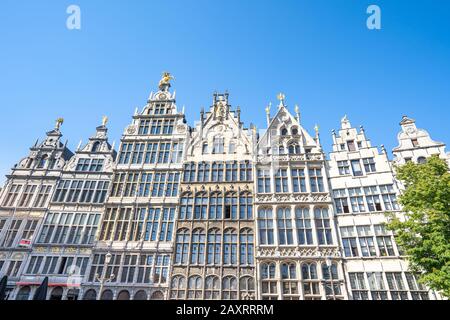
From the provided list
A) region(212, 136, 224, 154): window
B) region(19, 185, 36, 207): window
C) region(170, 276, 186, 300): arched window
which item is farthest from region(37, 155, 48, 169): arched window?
region(170, 276, 186, 300): arched window

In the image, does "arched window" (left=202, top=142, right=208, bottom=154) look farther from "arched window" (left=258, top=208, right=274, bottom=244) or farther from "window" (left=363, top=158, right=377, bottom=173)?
"window" (left=363, top=158, right=377, bottom=173)

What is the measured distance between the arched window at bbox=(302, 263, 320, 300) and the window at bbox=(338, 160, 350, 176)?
9282mm

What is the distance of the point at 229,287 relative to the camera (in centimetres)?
2088

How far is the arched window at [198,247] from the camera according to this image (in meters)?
22.3

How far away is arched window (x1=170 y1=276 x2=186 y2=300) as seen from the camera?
20906mm

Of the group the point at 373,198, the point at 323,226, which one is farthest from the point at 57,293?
the point at 373,198

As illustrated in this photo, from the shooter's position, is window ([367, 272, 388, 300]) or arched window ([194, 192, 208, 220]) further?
arched window ([194, 192, 208, 220])

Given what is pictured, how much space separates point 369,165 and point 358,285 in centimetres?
1075

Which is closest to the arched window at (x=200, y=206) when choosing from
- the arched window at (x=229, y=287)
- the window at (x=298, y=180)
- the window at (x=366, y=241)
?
the arched window at (x=229, y=287)

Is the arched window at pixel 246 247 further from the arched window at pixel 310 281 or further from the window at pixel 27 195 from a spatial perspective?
the window at pixel 27 195
